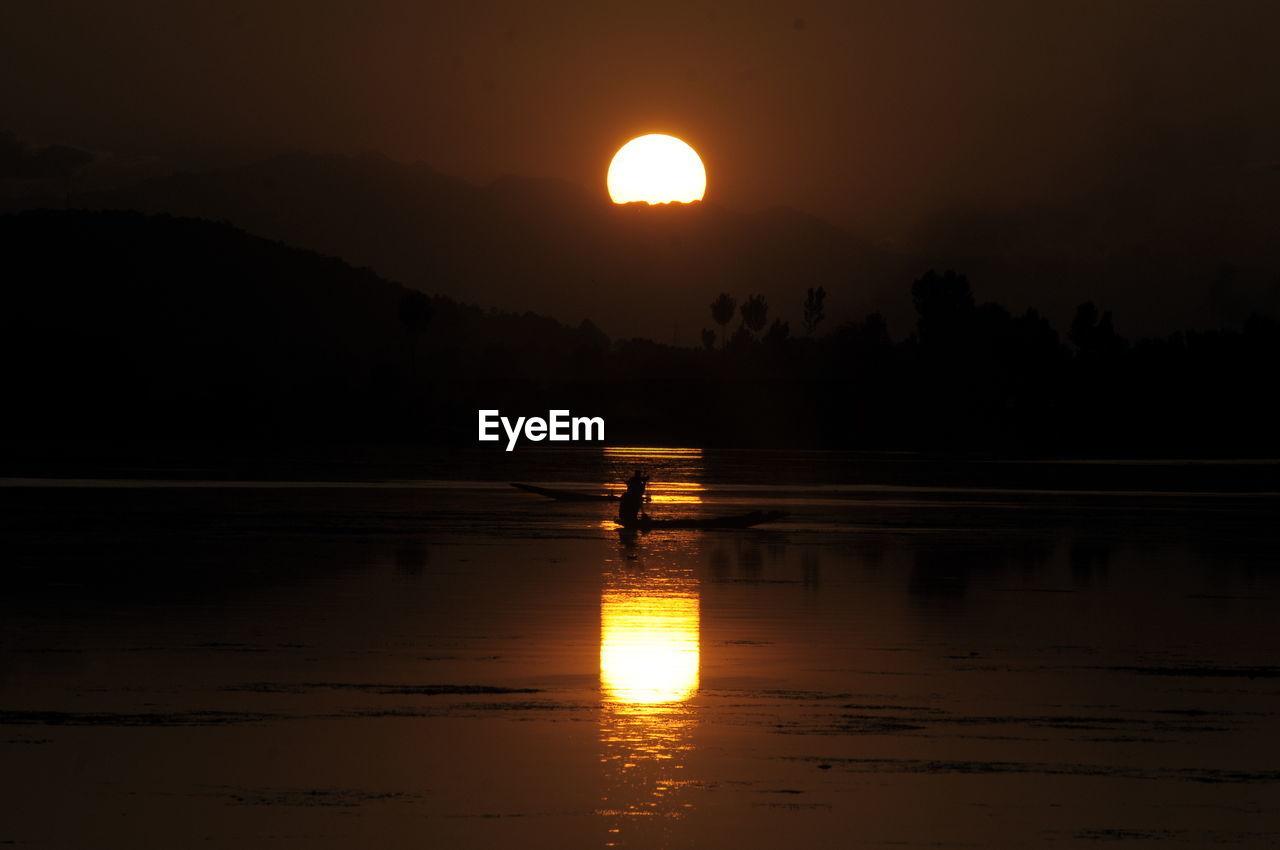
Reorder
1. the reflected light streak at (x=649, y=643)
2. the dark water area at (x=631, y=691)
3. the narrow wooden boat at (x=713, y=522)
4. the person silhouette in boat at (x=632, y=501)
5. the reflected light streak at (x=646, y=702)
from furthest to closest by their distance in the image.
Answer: the narrow wooden boat at (x=713, y=522) → the person silhouette in boat at (x=632, y=501) → the reflected light streak at (x=649, y=643) → the reflected light streak at (x=646, y=702) → the dark water area at (x=631, y=691)

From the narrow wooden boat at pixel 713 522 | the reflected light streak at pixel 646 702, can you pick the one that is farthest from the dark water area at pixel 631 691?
the narrow wooden boat at pixel 713 522

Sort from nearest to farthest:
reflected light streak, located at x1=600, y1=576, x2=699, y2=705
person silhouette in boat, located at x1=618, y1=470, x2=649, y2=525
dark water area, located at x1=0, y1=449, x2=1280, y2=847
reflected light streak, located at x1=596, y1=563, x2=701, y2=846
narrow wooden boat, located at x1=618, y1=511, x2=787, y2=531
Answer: dark water area, located at x1=0, y1=449, x2=1280, y2=847
reflected light streak, located at x1=596, y1=563, x2=701, y2=846
reflected light streak, located at x1=600, y1=576, x2=699, y2=705
person silhouette in boat, located at x1=618, y1=470, x2=649, y2=525
narrow wooden boat, located at x1=618, y1=511, x2=787, y2=531

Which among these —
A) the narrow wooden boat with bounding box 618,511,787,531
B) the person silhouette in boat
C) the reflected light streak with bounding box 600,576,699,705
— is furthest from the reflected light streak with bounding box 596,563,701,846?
the narrow wooden boat with bounding box 618,511,787,531

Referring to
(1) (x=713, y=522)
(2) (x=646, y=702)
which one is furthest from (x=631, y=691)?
(1) (x=713, y=522)

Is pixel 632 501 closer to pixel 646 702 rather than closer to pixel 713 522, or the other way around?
pixel 713 522

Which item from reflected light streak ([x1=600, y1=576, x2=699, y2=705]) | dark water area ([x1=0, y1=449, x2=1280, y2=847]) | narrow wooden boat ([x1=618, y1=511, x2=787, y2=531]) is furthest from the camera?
narrow wooden boat ([x1=618, y1=511, x2=787, y2=531])

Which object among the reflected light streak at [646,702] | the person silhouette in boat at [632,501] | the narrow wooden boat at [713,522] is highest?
the person silhouette in boat at [632,501]

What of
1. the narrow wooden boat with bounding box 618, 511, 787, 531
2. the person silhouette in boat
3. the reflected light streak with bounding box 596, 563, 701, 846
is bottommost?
the reflected light streak with bounding box 596, 563, 701, 846

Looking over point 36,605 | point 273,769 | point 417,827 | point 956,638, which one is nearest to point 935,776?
point 417,827

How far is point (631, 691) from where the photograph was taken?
61.5ft

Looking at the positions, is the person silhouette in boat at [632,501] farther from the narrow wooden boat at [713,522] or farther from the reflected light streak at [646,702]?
the reflected light streak at [646,702]

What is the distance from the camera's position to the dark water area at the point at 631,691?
43.0 feet

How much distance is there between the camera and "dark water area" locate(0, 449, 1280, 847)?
13.1 metres

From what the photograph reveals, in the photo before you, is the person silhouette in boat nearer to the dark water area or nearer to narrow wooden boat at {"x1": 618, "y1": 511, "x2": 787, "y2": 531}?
narrow wooden boat at {"x1": 618, "y1": 511, "x2": 787, "y2": 531}
